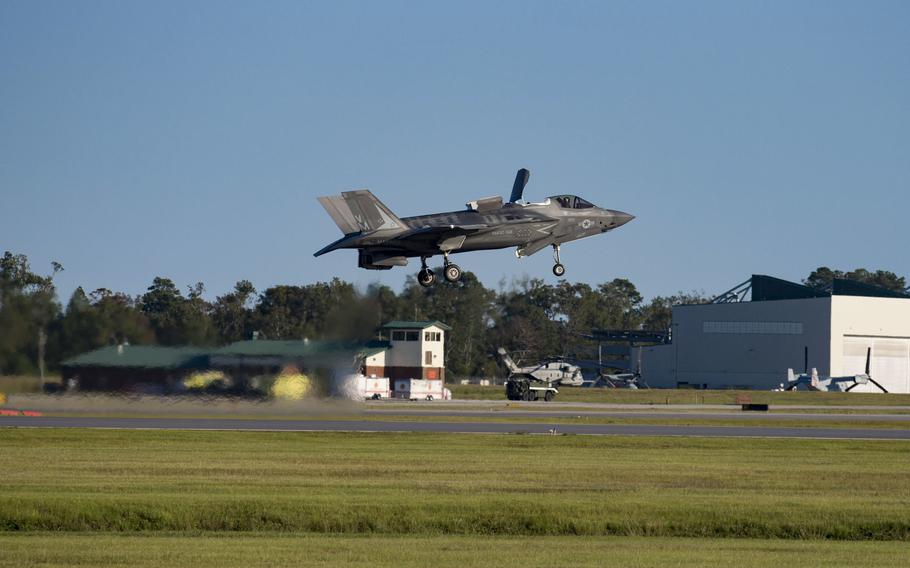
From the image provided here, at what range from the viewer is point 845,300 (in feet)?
400

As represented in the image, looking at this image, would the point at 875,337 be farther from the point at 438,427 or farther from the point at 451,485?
the point at 451,485

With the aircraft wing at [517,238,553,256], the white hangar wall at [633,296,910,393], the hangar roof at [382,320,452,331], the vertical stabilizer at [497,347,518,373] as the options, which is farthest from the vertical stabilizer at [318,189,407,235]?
the white hangar wall at [633,296,910,393]

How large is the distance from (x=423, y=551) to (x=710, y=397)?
84.6 metres

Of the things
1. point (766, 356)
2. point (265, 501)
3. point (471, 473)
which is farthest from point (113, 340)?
point (766, 356)

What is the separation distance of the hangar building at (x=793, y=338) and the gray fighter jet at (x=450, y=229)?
81.3 m

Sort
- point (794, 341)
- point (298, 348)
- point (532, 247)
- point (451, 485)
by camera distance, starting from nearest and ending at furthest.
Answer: point (451, 485) < point (532, 247) < point (298, 348) < point (794, 341)

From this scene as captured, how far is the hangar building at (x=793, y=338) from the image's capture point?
121375mm

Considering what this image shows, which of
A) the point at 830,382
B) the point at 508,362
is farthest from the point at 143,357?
the point at 830,382

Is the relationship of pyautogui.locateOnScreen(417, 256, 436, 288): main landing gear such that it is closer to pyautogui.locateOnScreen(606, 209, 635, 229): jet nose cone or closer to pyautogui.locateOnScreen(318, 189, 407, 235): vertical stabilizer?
pyautogui.locateOnScreen(318, 189, 407, 235): vertical stabilizer

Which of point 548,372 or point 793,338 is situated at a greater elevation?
point 793,338

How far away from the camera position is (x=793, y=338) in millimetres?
124188

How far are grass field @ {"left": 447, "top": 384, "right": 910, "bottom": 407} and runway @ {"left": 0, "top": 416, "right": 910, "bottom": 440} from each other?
129ft

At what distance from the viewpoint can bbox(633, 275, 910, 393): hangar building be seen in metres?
121

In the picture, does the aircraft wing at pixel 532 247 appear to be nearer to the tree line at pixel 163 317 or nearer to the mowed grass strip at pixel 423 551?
the tree line at pixel 163 317
